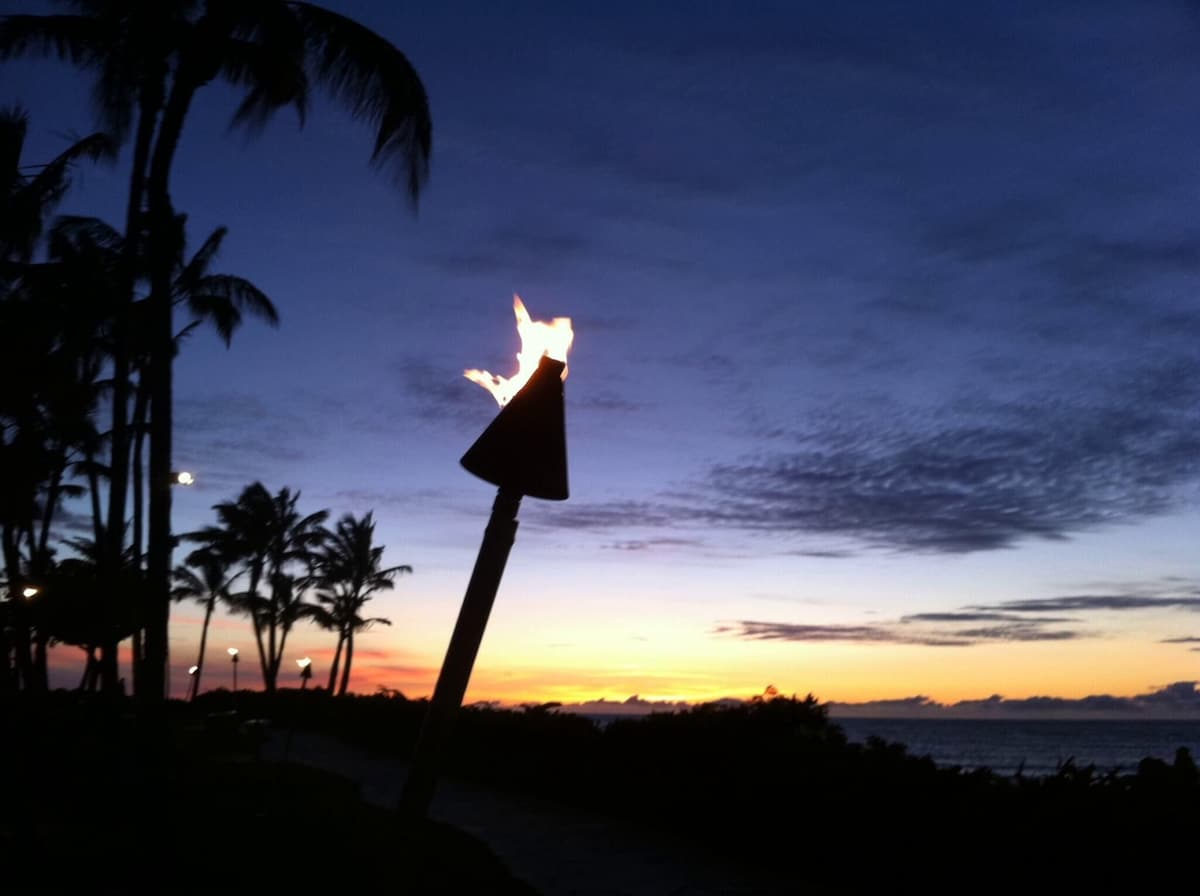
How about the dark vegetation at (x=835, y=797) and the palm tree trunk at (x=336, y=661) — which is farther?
the palm tree trunk at (x=336, y=661)

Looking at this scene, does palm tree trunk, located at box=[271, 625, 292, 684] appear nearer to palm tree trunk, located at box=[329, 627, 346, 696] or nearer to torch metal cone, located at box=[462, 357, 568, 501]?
palm tree trunk, located at box=[329, 627, 346, 696]

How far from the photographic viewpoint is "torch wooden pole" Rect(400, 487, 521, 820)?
367cm

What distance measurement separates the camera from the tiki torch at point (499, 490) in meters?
3.69

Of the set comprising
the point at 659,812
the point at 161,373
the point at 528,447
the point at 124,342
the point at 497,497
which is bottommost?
the point at 659,812

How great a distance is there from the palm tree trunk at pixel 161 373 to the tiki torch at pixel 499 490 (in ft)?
38.2

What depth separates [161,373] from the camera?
14508mm

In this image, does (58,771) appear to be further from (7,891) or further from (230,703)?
(230,703)

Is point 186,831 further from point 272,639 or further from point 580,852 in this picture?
point 272,639

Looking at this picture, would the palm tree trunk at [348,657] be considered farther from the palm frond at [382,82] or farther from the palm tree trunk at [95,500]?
the palm frond at [382,82]

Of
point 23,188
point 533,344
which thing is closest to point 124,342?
point 23,188

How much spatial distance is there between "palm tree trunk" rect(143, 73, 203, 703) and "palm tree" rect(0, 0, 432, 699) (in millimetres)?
15

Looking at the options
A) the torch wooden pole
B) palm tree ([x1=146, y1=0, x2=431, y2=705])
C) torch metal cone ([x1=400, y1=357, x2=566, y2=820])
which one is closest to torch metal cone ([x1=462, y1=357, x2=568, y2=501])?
torch metal cone ([x1=400, y1=357, x2=566, y2=820])

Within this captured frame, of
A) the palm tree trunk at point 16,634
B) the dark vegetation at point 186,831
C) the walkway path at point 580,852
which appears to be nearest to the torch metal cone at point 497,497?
the dark vegetation at point 186,831

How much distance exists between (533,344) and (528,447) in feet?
1.83
